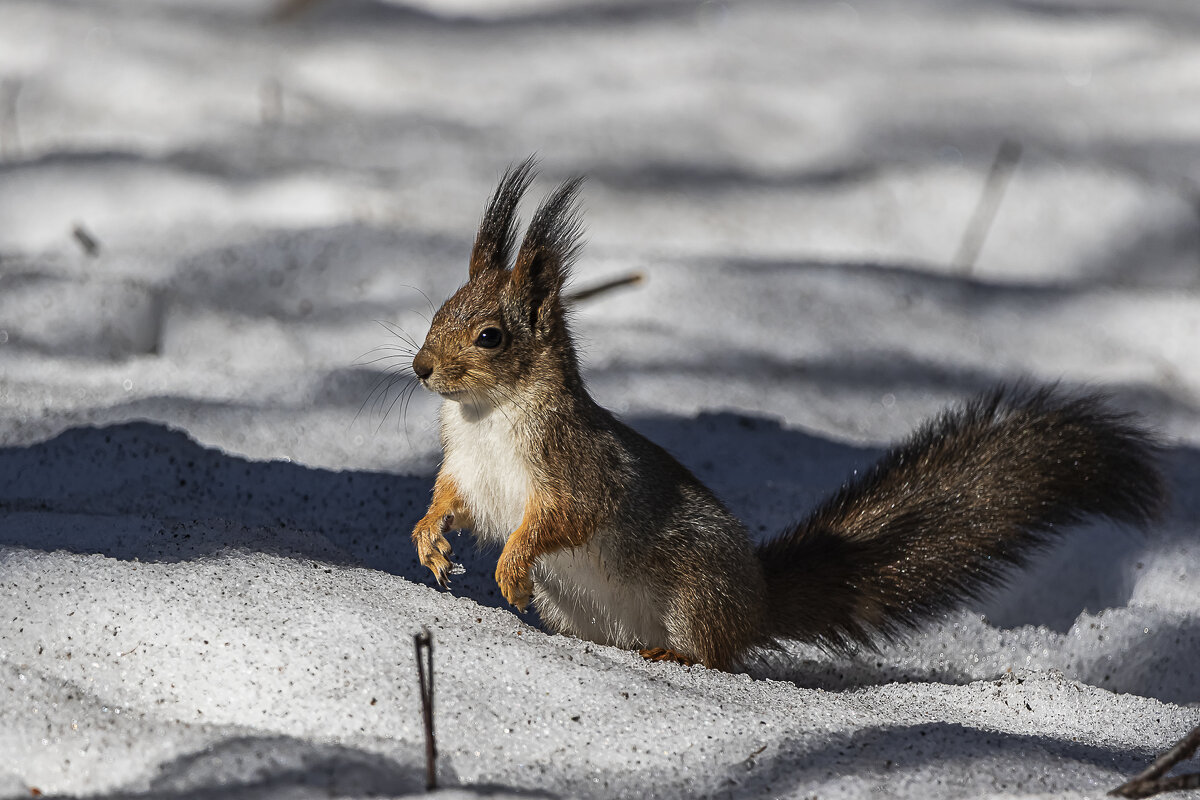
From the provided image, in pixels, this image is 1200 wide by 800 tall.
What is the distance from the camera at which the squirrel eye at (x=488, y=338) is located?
2.08 meters

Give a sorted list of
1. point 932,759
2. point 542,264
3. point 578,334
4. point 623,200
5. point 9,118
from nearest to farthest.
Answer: point 932,759 → point 542,264 → point 578,334 → point 623,200 → point 9,118

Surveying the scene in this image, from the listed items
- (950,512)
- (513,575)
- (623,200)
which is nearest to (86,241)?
(623,200)

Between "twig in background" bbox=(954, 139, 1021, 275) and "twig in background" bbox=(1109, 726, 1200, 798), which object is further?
"twig in background" bbox=(954, 139, 1021, 275)

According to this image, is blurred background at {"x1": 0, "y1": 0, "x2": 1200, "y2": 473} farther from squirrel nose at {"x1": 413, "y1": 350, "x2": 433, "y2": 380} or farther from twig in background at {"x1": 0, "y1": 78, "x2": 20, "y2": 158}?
squirrel nose at {"x1": 413, "y1": 350, "x2": 433, "y2": 380}

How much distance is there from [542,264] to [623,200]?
2.72 m

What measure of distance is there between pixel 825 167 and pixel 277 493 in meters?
3.19

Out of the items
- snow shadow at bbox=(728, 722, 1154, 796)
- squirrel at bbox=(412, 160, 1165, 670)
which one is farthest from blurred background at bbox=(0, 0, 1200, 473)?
snow shadow at bbox=(728, 722, 1154, 796)

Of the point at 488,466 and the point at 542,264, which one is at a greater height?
the point at 542,264

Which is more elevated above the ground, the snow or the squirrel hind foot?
the snow

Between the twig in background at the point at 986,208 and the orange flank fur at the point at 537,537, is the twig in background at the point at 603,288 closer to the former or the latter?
the orange flank fur at the point at 537,537

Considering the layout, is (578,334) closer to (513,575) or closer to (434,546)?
(434,546)

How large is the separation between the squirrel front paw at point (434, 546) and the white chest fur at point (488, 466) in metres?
0.06

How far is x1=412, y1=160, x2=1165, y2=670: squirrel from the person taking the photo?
2.09 m

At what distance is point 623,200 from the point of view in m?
4.82
